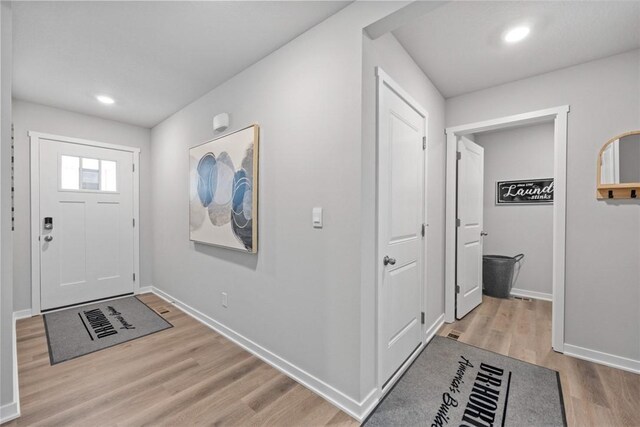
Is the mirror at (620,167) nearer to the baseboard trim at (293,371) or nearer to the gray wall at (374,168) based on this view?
the gray wall at (374,168)

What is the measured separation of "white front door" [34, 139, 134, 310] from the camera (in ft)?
10.8

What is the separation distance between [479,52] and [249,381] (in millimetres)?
3034

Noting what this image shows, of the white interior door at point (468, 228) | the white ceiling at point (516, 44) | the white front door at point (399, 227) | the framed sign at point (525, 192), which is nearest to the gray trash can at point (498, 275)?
the white interior door at point (468, 228)

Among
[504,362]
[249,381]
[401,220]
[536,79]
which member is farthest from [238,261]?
[536,79]

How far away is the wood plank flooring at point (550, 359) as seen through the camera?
1.68m

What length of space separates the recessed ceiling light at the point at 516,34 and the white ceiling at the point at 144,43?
A: 1220 millimetres

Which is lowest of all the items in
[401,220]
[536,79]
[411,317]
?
[411,317]

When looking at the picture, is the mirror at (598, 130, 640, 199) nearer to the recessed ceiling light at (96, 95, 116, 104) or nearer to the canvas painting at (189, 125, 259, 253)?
the canvas painting at (189, 125, 259, 253)

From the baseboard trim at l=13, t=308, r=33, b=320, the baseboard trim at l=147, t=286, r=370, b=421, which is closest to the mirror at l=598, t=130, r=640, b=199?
the baseboard trim at l=147, t=286, r=370, b=421

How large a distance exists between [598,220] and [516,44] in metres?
1.55

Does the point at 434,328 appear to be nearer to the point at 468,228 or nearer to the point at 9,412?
the point at 468,228

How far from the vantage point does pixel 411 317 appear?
226 centimetres

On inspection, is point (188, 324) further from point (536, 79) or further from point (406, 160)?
point (536, 79)

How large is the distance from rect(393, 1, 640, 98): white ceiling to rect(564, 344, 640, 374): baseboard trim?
2383mm
